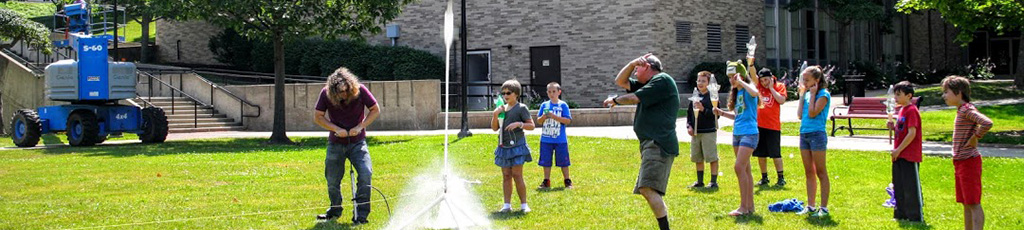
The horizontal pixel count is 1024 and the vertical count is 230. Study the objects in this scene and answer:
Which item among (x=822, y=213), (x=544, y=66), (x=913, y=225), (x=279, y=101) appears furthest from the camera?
(x=544, y=66)

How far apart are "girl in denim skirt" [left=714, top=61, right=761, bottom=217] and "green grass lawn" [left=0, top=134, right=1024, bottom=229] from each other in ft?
0.70

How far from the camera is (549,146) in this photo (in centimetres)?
1290

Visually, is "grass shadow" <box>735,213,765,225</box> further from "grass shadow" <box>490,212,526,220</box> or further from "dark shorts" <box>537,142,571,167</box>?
"dark shorts" <box>537,142,571,167</box>

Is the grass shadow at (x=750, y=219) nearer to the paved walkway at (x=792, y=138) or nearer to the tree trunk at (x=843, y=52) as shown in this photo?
the paved walkway at (x=792, y=138)

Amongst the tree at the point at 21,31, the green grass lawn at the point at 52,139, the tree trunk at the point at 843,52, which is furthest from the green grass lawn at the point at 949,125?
the tree at the point at 21,31

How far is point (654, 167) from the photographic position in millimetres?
8422

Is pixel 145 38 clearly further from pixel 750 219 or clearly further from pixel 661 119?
pixel 661 119

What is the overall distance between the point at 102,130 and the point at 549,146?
13923 millimetres

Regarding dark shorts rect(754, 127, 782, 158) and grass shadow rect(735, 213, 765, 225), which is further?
dark shorts rect(754, 127, 782, 158)

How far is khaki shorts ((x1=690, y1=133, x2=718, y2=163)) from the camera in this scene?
41.5 ft

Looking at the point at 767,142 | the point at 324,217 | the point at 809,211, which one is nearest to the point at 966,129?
the point at 809,211

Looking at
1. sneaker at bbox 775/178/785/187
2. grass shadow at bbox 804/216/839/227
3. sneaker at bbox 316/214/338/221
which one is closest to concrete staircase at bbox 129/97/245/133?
sneaker at bbox 316/214/338/221

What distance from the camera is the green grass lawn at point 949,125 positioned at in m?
A: 20.0

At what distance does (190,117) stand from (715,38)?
16.0 m
